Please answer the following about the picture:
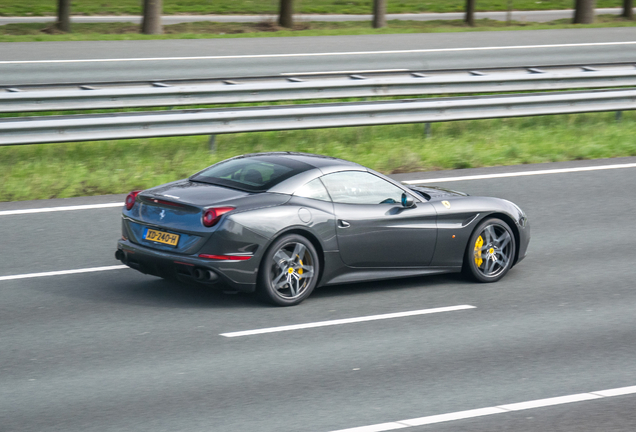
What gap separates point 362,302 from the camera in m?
8.27

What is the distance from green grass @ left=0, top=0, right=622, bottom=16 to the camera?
36.2 metres

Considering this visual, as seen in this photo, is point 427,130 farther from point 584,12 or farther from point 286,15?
point 584,12

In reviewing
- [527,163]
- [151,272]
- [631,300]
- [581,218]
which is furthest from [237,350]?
[527,163]

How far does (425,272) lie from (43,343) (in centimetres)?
363

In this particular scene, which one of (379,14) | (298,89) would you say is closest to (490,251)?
(298,89)

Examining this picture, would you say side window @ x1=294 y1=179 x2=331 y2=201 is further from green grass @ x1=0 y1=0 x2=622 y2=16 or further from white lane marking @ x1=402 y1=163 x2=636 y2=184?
green grass @ x1=0 y1=0 x2=622 y2=16

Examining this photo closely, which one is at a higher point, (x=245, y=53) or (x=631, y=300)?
(x=245, y=53)

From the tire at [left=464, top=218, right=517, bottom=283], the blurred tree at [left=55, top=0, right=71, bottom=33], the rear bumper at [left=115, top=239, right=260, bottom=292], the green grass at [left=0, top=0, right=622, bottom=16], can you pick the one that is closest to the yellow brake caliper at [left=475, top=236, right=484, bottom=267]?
the tire at [left=464, top=218, right=517, bottom=283]

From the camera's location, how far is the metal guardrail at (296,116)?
1231 centimetres

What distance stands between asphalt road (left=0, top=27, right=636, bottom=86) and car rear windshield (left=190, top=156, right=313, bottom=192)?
1261 cm

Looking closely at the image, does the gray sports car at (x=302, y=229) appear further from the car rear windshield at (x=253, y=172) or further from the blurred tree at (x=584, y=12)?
the blurred tree at (x=584, y=12)

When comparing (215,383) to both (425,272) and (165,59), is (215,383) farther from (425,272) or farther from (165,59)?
→ (165,59)

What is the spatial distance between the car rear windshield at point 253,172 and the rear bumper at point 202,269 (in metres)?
0.77

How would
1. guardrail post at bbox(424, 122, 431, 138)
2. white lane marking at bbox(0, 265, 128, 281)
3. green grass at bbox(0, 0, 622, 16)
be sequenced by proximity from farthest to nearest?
green grass at bbox(0, 0, 622, 16)
guardrail post at bbox(424, 122, 431, 138)
white lane marking at bbox(0, 265, 128, 281)
